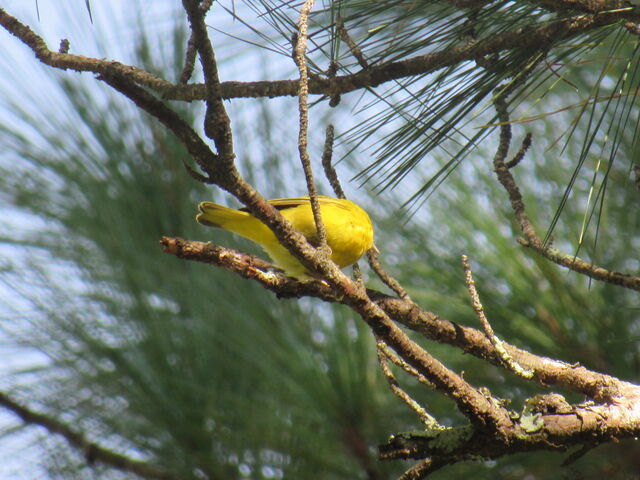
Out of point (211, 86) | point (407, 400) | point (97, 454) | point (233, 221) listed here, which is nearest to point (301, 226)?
point (233, 221)

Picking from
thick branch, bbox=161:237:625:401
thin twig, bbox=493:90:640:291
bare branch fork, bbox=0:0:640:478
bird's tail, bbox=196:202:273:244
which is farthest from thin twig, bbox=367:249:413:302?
bird's tail, bbox=196:202:273:244

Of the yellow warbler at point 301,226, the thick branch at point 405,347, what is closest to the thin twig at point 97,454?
the yellow warbler at point 301,226

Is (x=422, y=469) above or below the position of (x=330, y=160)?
below

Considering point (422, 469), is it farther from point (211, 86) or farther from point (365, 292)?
point (211, 86)

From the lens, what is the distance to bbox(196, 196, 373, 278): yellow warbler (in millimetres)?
2109

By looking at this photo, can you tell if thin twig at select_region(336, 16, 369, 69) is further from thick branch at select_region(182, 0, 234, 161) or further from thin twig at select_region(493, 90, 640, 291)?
thick branch at select_region(182, 0, 234, 161)

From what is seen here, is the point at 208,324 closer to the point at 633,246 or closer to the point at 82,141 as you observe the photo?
the point at 82,141

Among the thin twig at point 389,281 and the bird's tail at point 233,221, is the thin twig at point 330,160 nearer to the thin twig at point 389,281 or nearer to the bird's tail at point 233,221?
the thin twig at point 389,281

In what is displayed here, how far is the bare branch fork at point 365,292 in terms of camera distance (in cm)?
104

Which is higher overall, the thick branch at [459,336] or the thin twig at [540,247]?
the thin twig at [540,247]

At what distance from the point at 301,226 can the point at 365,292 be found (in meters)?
1.05

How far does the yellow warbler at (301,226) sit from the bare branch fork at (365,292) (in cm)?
71

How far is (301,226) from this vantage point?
2256 mm

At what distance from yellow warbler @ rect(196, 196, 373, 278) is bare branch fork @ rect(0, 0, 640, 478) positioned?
71 centimetres
